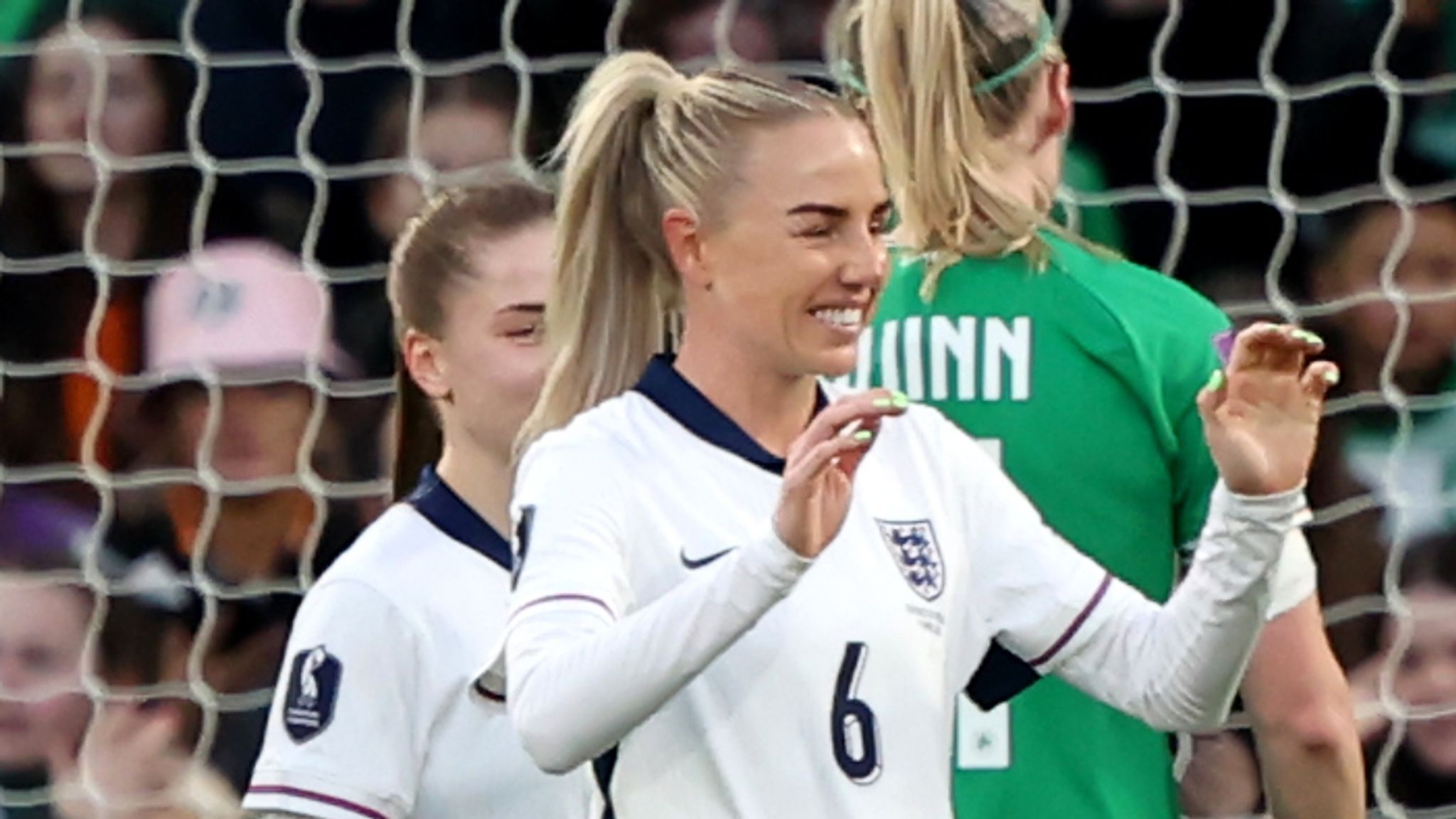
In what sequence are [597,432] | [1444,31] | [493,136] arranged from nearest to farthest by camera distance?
[597,432]
[1444,31]
[493,136]

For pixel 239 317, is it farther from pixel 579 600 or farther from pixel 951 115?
pixel 579 600

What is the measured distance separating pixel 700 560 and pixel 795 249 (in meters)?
0.18

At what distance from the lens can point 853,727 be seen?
1557mm

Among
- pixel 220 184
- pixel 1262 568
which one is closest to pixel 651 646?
pixel 1262 568

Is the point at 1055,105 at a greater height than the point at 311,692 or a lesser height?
greater

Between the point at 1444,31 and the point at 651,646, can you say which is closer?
the point at 651,646

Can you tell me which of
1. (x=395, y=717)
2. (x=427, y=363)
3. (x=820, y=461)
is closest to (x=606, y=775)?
(x=820, y=461)

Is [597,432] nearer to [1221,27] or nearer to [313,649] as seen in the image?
[313,649]

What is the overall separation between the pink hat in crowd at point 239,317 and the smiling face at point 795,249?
1710 mm

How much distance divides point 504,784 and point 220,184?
1.61 metres

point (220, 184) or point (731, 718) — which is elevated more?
point (731, 718)

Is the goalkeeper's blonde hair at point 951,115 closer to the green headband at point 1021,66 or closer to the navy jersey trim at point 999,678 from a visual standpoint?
the green headband at point 1021,66

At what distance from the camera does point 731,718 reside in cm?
155

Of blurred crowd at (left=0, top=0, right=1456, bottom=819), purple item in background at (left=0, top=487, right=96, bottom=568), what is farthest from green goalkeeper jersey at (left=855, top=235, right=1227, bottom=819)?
purple item in background at (left=0, top=487, right=96, bottom=568)
